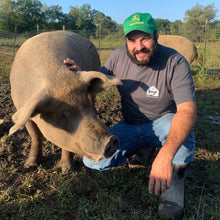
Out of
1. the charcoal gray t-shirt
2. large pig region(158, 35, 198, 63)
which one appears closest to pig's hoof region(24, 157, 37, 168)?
the charcoal gray t-shirt

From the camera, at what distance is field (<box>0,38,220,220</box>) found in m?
2.44

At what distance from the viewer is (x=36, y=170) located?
3.16m

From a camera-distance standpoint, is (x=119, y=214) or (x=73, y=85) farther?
(x=119, y=214)

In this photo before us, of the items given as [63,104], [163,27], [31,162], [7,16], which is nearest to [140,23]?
[63,104]

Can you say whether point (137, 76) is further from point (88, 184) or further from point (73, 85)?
point (88, 184)

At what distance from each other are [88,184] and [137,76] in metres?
1.49

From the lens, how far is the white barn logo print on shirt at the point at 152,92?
8.82 feet

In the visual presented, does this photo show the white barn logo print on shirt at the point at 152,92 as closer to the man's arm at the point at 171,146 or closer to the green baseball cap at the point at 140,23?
the man's arm at the point at 171,146

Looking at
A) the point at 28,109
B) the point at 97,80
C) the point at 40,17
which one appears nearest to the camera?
the point at 28,109

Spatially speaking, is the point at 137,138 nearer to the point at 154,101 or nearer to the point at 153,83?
the point at 154,101

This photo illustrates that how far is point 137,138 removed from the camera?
286 cm

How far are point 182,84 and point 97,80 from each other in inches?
36.2

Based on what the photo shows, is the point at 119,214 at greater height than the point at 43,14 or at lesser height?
lesser

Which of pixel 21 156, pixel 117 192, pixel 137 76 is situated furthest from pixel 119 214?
pixel 21 156
